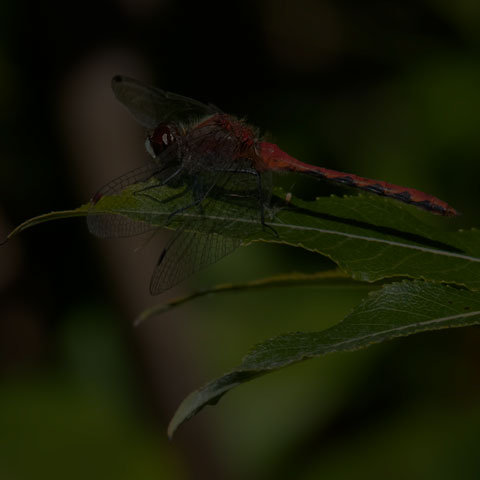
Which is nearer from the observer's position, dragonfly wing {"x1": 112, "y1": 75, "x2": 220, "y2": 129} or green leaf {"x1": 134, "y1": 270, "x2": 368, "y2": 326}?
green leaf {"x1": 134, "y1": 270, "x2": 368, "y2": 326}

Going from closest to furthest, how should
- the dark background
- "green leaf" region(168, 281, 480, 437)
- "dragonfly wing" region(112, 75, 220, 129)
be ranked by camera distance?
"green leaf" region(168, 281, 480, 437), "dragonfly wing" region(112, 75, 220, 129), the dark background

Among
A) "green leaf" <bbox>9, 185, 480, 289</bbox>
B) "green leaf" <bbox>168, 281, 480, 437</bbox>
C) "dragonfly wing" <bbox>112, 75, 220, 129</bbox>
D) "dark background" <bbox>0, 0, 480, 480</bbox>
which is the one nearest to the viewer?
"green leaf" <bbox>168, 281, 480, 437</bbox>

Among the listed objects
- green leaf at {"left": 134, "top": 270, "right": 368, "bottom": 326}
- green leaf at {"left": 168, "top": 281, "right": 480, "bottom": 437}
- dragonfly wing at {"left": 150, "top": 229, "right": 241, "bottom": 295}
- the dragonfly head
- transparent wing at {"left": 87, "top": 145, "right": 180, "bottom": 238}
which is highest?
the dragonfly head

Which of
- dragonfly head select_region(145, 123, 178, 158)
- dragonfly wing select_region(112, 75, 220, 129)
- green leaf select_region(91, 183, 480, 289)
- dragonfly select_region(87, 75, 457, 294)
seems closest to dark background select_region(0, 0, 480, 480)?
dragonfly wing select_region(112, 75, 220, 129)

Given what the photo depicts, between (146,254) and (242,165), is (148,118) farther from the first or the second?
(146,254)

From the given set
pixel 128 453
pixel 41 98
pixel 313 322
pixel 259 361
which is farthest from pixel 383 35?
pixel 259 361

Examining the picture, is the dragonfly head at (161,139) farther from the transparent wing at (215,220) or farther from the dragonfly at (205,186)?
the transparent wing at (215,220)

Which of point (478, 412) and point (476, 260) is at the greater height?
point (476, 260)

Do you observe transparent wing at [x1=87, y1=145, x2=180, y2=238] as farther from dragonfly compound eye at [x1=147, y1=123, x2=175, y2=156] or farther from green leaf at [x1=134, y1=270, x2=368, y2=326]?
green leaf at [x1=134, y1=270, x2=368, y2=326]

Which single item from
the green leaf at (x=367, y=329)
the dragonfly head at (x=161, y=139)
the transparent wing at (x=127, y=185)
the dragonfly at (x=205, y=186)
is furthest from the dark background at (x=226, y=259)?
the green leaf at (x=367, y=329)
